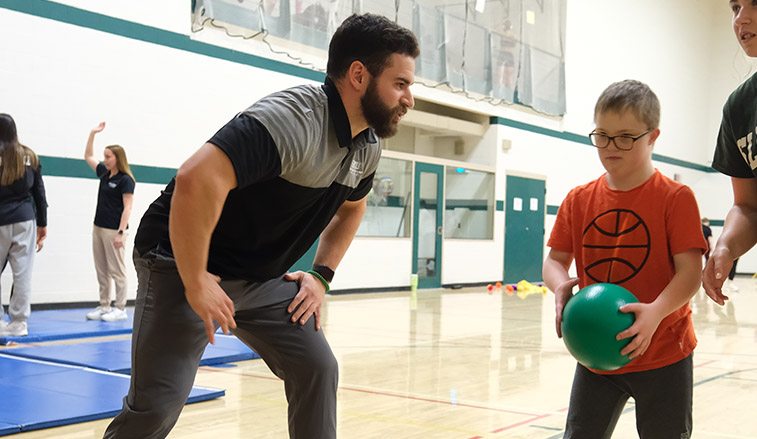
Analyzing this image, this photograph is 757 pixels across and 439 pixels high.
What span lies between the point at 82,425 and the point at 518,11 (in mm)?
14255

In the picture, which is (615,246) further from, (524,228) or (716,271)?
(524,228)

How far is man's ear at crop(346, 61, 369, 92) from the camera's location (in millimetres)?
2436

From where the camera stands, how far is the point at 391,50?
94.4 inches

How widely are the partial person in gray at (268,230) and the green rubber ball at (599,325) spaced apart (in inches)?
32.3

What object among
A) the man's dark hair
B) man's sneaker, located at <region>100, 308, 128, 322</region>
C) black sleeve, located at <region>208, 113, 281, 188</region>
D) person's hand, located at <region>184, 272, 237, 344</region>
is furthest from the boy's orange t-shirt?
man's sneaker, located at <region>100, 308, 128, 322</region>

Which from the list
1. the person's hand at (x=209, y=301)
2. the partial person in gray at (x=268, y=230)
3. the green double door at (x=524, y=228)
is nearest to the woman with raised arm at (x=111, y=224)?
the partial person in gray at (x=268, y=230)

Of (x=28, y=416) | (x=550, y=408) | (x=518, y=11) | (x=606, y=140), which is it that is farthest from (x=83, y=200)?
(x=518, y=11)

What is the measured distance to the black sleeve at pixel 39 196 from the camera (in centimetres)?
703

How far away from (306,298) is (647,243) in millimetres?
1172

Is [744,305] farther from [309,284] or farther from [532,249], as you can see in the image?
[309,284]

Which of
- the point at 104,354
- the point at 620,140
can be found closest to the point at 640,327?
the point at 620,140

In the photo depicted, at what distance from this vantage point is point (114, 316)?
26.9ft

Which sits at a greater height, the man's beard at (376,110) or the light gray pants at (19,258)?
the man's beard at (376,110)

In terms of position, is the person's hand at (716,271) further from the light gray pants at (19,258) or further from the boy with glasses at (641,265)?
the light gray pants at (19,258)
